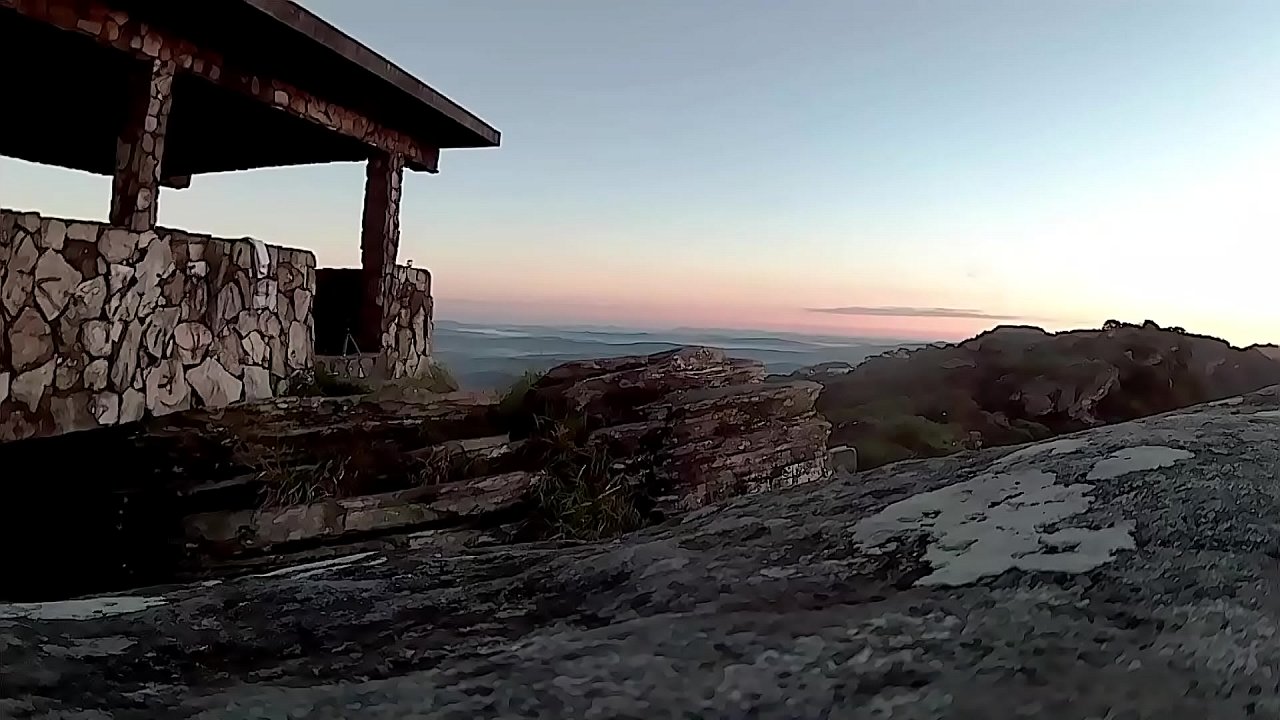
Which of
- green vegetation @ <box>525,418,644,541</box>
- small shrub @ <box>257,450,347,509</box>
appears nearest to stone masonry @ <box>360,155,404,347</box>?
green vegetation @ <box>525,418,644,541</box>

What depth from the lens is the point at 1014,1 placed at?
9.30m

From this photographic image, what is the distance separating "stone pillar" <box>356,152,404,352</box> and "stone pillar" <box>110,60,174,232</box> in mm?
2034

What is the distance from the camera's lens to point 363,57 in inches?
219

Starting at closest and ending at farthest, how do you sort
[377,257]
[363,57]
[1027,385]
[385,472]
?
[385,472]
[363,57]
[377,257]
[1027,385]

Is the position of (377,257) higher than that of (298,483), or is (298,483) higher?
(377,257)

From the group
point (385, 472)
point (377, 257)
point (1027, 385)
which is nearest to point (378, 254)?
point (377, 257)

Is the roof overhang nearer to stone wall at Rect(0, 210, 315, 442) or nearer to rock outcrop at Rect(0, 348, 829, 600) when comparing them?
stone wall at Rect(0, 210, 315, 442)

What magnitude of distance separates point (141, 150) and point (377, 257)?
223cm

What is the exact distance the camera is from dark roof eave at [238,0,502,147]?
4.89m

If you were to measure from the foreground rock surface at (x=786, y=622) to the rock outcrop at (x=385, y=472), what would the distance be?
3.12 metres

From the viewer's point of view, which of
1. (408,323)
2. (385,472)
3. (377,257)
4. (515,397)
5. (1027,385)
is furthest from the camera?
(1027,385)

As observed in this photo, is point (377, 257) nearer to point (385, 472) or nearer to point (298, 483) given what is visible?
point (385, 472)

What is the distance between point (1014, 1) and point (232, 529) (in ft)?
30.7

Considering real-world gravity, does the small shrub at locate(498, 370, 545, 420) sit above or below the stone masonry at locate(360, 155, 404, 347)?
below
